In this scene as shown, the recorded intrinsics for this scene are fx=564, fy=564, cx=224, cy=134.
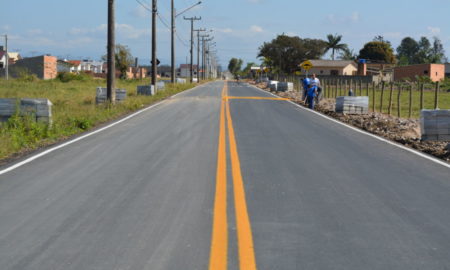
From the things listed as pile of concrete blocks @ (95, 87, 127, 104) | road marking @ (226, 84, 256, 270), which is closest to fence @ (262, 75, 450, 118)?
pile of concrete blocks @ (95, 87, 127, 104)

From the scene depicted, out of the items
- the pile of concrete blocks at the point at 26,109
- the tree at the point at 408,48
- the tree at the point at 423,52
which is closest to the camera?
the pile of concrete blocks at the point at 26,109

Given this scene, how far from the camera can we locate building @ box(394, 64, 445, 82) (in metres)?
79.2

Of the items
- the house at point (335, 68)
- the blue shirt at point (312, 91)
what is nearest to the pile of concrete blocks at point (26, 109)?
the blue shirt at point (312, 91)

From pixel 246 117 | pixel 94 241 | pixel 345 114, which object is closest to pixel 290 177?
pixel 94 241

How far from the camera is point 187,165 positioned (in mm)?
9750

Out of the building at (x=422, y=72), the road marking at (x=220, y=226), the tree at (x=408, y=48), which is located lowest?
the road marking at (x=220, y=226)

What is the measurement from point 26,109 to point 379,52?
112 metres

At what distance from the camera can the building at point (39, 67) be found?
84.6 metres

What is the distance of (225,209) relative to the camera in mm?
6656

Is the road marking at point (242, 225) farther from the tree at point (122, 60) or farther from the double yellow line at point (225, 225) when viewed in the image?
the tree at point (122, 60)

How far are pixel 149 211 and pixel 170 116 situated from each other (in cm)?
1428

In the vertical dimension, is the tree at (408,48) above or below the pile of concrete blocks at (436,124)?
above

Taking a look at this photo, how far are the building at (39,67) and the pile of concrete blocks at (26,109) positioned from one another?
71675mm

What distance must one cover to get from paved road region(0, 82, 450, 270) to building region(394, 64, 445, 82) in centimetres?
7205
